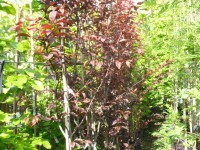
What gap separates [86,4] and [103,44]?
53 cm

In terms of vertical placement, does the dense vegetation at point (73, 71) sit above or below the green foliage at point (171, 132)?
above

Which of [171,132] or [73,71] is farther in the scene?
[171,132]

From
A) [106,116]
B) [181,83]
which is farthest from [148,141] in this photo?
[106,116]

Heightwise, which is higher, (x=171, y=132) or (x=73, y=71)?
(x=73, y=71)

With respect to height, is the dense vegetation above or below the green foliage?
above

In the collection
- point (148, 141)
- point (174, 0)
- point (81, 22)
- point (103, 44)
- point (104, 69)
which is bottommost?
point (148, 141)

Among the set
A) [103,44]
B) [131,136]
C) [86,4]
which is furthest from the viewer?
[131,136]

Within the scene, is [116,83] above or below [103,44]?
below

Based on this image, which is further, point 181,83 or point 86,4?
point 181,83

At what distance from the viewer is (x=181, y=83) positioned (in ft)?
25.1

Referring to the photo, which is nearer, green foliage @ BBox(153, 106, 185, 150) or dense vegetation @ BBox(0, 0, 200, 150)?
dense vegetation @ BBox(0, 0, 200, 150)

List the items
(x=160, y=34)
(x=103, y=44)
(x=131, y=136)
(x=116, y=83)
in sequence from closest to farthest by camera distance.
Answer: (x=103, y=44) < (x=116, y=83) < (x=131, y=136) < (x=160, y=34)

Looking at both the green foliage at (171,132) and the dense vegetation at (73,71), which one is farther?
the green foliage at (171,132)

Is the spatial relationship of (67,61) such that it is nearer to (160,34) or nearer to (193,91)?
(193,91)
